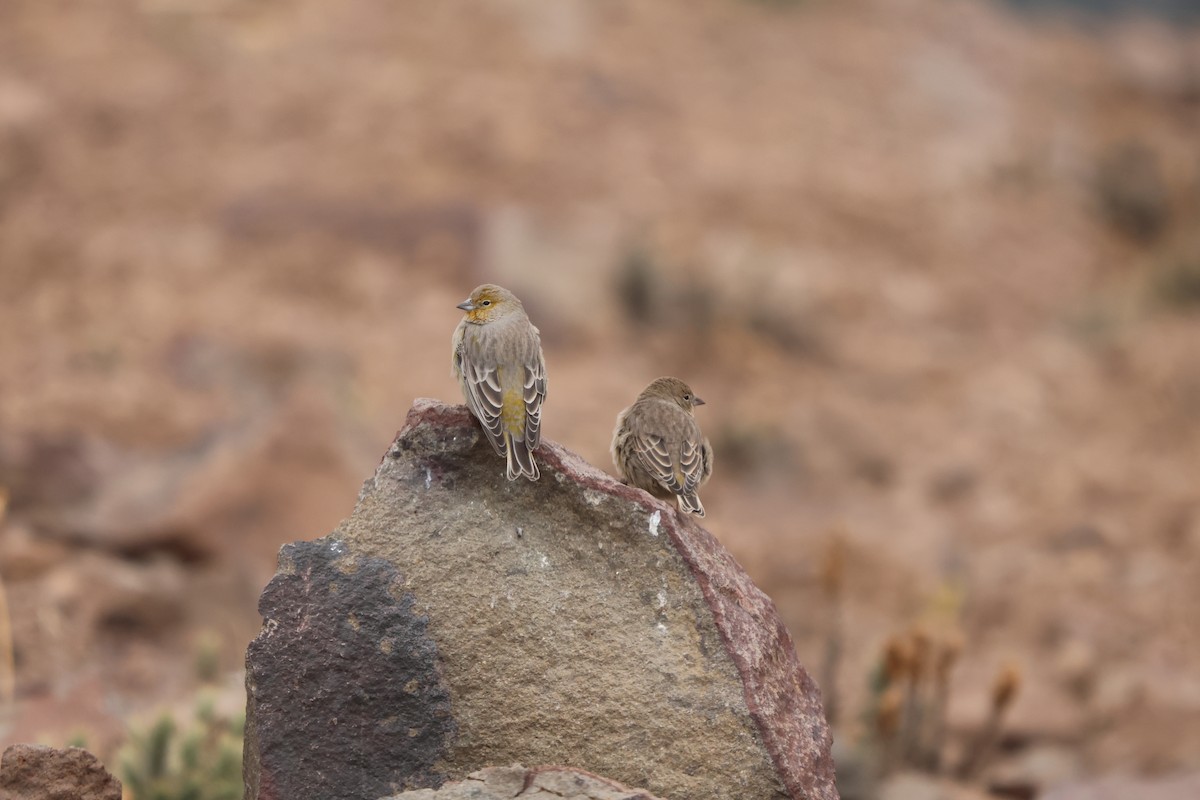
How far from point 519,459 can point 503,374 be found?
61 cm

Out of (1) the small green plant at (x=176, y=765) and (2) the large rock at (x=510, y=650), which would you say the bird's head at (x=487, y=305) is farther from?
(1) the small green plant at (x=176, y=765)

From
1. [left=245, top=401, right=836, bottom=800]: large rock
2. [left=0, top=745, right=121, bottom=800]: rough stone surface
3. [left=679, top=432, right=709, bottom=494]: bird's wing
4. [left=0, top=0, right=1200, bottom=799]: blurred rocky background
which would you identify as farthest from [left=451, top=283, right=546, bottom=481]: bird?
[left=0, top=0, right=1200, bottom=799]: blurred rocky background

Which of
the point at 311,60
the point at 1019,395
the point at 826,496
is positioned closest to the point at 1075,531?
the point at 826,496

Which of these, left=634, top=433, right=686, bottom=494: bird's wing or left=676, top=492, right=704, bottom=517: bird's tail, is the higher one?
left=634, top=433, right=686, bottom=494: bird's wing

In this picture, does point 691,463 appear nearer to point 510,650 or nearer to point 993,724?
point 510,650

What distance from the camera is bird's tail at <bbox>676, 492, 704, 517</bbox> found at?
598cm

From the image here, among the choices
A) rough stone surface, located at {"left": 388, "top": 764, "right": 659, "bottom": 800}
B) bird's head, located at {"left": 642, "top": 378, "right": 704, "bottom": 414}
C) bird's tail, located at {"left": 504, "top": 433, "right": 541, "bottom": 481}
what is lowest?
rough stone surface, located at {"left": 388, "top": 764, "right": 659, "bottom": 800}

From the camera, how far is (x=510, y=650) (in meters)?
5.12

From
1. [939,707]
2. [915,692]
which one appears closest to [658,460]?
[915,692]

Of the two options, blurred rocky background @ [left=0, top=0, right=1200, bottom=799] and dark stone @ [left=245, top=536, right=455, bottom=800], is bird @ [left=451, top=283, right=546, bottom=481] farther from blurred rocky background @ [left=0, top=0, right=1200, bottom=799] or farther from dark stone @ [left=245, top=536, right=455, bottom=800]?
blurred rocky background @ [left=0, top=0, right=1200, bottom=799]

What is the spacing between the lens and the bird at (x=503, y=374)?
17.4ft

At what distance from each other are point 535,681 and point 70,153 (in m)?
14.6

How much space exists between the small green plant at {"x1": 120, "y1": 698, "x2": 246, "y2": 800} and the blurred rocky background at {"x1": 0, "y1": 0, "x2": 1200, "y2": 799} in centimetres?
10

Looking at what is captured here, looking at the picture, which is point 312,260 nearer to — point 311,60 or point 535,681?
point 311,60
